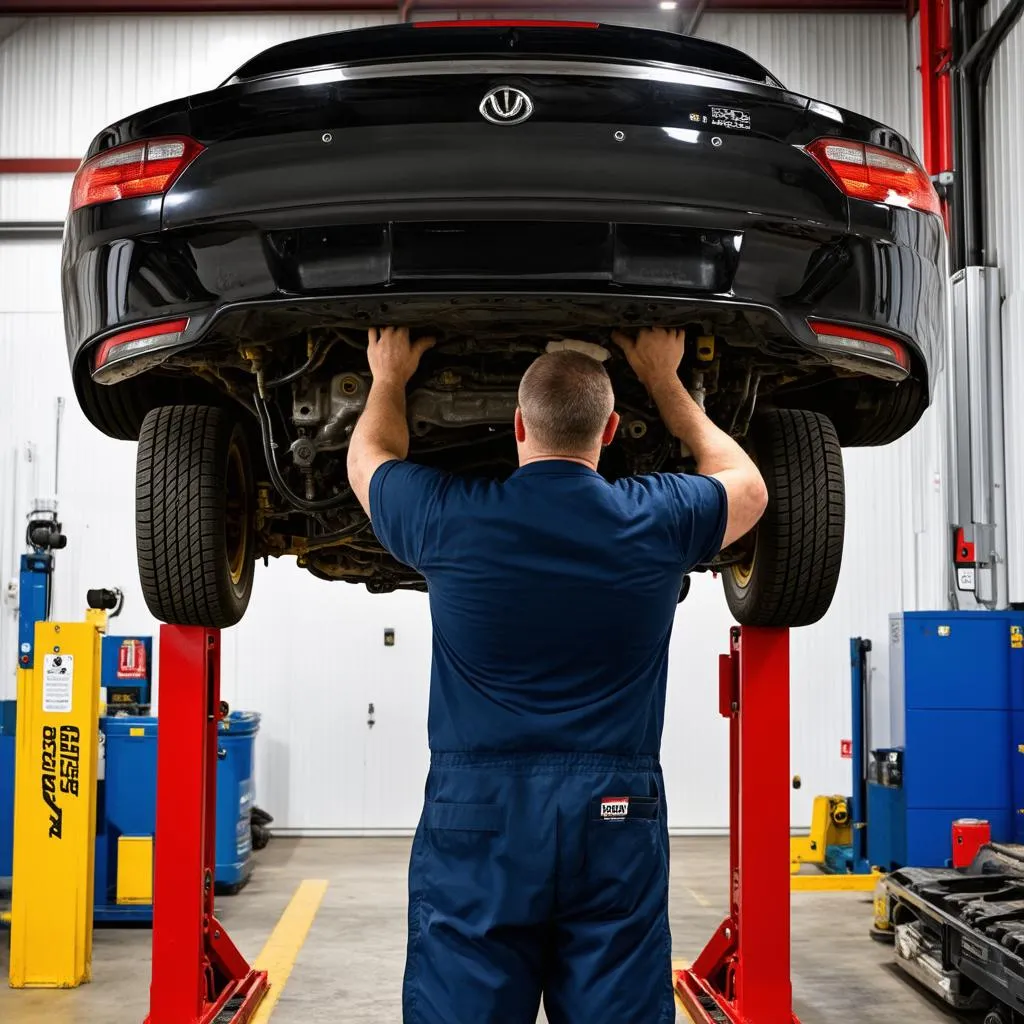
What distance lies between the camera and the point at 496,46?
2.21 meters

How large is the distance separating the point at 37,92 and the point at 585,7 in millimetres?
4230

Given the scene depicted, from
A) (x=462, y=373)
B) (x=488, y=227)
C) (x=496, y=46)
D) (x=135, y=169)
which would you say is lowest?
(x=462, y=373)

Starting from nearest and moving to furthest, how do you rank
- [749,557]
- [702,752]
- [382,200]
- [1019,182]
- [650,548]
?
1. [650,548]
2. [382,200]
3. [749,557]
4. [1019,182]
5. [702,752]

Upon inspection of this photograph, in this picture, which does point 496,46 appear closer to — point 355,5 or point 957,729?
point 957,729

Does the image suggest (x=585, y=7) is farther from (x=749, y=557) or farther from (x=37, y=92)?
(x=749, y=557)

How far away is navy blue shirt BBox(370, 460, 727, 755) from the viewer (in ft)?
5.91

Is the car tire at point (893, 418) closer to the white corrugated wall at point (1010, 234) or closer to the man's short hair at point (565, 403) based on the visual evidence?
the man's short hair at point (565, 403)

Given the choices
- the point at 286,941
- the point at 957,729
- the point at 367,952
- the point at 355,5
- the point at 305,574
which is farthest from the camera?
the point at 355,5

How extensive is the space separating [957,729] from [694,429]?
15.5 ft

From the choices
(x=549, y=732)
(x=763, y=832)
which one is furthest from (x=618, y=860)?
(x=763, y=832)

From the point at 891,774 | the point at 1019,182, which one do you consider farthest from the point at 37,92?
the point at 891,774

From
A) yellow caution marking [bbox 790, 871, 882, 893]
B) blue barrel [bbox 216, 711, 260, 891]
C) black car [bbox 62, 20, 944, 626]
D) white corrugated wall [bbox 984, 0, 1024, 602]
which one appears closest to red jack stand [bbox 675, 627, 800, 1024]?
black car [bbox 62, 20, 944, 626]

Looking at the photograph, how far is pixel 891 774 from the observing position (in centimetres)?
630

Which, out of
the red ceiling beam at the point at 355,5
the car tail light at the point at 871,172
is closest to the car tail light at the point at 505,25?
the car tail light at the point at 871,172
